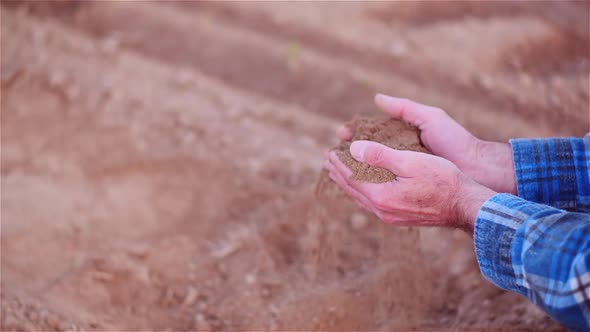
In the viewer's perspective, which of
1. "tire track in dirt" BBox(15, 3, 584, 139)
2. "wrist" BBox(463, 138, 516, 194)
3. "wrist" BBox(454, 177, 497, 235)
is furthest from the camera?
"tire track in dirt" BBox(15, 3, 584, 139)

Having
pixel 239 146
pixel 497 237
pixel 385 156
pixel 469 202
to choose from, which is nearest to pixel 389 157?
pixel 385 156

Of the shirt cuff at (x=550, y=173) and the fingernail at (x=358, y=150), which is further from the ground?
the fingernail at (x=358, y=150)

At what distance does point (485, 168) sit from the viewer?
184 centimetres

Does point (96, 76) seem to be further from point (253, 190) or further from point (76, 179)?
point (253, 190)

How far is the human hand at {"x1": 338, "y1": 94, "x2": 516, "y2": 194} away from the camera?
183 cm

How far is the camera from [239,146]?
2.61 m

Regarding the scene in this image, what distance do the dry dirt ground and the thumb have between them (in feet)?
1.96

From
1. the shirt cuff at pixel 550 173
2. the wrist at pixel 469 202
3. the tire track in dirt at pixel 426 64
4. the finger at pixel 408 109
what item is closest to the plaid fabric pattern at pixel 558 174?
the shirt cuff at pixel 550 173

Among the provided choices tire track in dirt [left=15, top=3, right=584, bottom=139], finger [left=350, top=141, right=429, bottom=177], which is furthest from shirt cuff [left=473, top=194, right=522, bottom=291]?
tire track in dirt [left=15, top=3, right=584, bottom=139]

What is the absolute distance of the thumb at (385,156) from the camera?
152cm

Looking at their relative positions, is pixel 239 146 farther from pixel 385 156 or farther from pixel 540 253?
pixel 540 253

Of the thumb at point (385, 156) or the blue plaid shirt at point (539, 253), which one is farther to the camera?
the thumb at point (385, 156)

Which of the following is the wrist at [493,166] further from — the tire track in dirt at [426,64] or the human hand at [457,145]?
the tire track in dirt at [426,64]

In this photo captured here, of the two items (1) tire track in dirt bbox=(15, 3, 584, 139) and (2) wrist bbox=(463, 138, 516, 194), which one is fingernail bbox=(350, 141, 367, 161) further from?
(1) tire track in dirt bbox=(15, 3, 584, 139)
